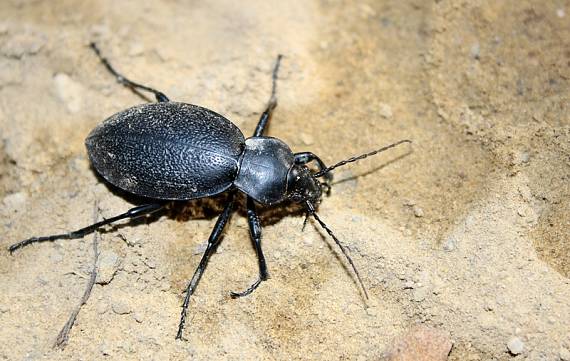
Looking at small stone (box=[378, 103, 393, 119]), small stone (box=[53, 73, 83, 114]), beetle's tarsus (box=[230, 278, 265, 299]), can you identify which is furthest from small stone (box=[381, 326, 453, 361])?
small stone (box=[53, 73, 83, 114])

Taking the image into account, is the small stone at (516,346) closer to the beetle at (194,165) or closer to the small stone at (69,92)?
the beetle at (194,165)

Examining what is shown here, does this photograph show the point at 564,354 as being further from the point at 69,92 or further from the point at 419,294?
the point at 69,92

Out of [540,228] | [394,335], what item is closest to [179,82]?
[394,335]

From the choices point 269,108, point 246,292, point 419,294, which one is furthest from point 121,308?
point 419,294

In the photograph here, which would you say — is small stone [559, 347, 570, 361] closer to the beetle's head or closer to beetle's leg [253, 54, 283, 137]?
the beetle's head

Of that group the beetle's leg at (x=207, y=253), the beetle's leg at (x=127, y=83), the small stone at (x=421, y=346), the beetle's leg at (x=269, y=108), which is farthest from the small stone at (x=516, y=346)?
the beetle's leg at (x=127, y=83)
